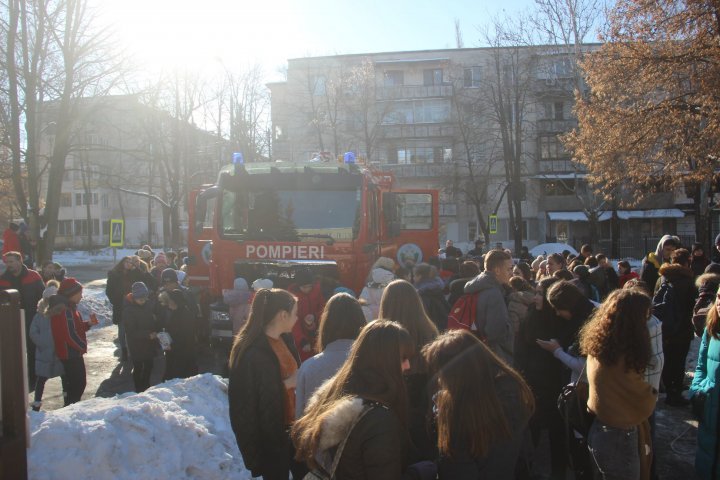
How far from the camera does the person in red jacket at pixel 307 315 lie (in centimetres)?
754

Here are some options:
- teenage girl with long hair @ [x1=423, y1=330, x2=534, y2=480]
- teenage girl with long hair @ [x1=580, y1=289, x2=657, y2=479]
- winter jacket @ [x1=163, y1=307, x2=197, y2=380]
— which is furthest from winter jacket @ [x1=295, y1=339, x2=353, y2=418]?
winter jacket @ [x1=163, y1=307, x2=197, y2=380]

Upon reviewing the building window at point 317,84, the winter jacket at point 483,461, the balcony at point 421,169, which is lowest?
the winter jacket at point 483,461

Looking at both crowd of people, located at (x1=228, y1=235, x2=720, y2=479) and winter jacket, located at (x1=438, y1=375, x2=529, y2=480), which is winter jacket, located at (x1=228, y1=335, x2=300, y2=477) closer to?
crowd of people, located at (x1=228, y1=235, x2=720, y2=479)

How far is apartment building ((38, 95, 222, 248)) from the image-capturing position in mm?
20328

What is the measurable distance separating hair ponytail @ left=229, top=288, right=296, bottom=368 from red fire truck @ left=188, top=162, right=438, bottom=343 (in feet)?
20.4

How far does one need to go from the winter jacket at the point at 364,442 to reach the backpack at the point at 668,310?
6.21 metres

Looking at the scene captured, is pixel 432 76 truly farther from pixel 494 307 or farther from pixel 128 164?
pixel 494 307

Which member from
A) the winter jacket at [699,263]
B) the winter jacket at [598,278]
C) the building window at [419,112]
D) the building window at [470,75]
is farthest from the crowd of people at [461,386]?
the building window at [470,75]

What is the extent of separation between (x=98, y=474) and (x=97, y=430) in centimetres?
38

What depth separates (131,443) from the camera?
17.2 ft

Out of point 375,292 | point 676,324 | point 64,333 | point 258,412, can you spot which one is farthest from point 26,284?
point 676,324

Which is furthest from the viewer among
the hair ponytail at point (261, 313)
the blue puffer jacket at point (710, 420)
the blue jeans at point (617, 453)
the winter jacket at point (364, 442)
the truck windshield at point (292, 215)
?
the truck windshield at point (292, 215)

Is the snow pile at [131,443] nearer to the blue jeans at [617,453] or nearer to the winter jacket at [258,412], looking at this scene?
→ the winter jacket at [258,412]

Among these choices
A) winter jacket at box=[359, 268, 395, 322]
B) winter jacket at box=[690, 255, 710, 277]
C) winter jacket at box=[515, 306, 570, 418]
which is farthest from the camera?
winter jacket at box=[690, 255, 710, 277]
